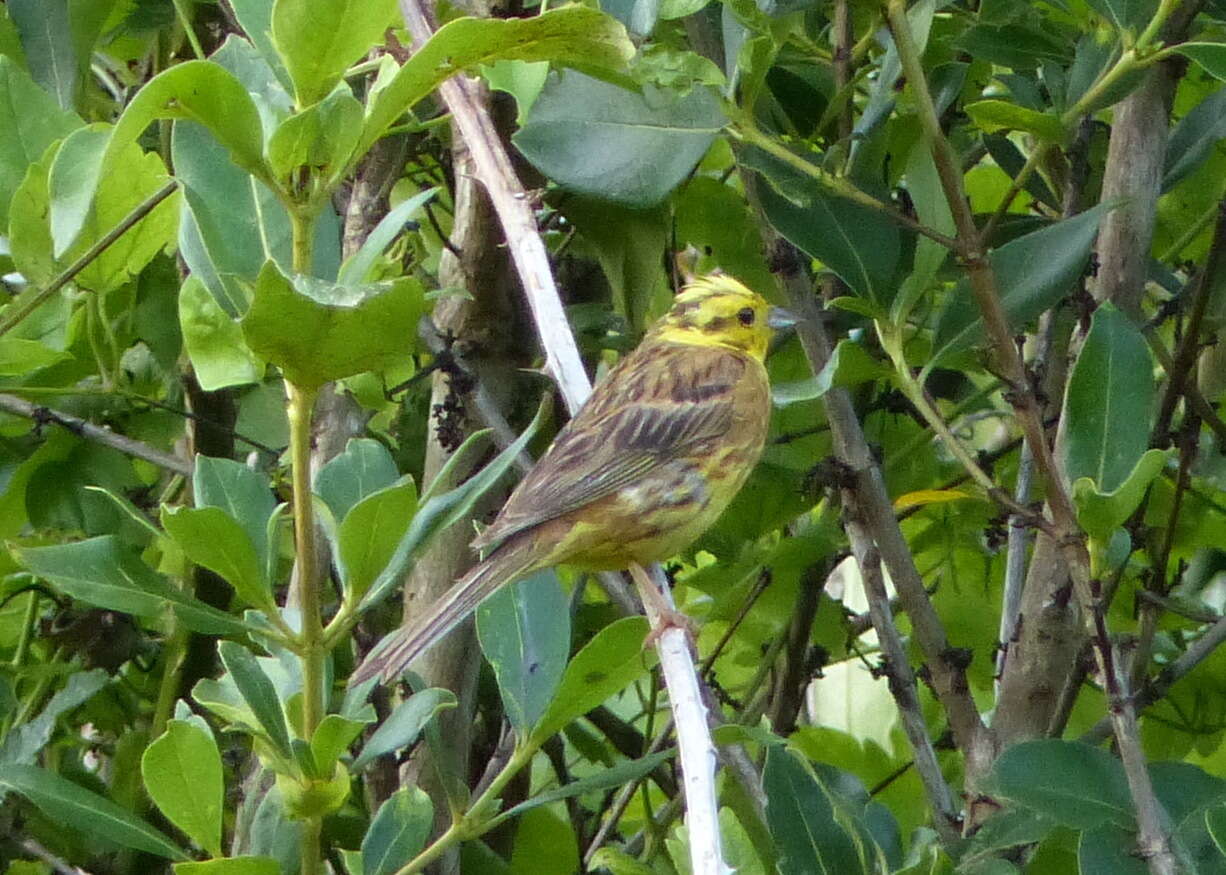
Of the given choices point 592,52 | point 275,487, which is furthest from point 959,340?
point 275,487

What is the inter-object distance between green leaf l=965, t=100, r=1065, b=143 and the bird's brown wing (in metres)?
0.77

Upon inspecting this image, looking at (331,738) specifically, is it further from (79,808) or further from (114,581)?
(79,808)

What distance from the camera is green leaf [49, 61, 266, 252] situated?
1437 millimetres

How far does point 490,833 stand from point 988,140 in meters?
1.46

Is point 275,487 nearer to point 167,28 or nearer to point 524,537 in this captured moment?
point 524,537

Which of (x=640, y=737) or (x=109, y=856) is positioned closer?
(x=109, y=856)

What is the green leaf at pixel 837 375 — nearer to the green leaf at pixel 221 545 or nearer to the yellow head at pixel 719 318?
the yellow head at pixel 719 318

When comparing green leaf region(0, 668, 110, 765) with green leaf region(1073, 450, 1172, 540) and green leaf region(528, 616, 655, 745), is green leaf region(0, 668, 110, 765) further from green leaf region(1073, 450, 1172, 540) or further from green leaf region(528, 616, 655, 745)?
green leaf region(1073, 450, 1172, 540)

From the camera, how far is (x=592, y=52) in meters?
1.67

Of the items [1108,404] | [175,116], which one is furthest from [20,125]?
[1108,404]

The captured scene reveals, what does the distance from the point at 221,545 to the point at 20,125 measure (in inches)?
34.7

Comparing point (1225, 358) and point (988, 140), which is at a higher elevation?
point (988, 140)

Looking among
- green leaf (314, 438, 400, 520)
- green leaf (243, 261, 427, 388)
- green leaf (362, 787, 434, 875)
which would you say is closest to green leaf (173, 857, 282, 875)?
green leaf (362, 787, 434, 875)

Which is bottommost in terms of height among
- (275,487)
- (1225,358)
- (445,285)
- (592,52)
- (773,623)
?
(773,623)
